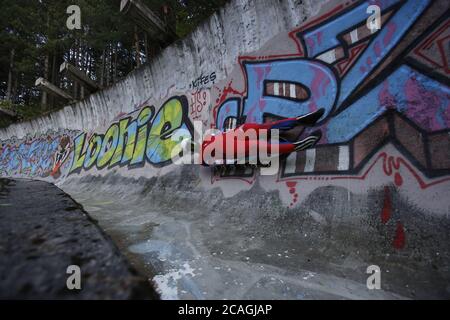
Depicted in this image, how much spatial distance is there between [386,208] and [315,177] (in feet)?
3.86

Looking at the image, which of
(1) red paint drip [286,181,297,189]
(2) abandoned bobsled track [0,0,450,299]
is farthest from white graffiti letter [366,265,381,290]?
(1) red paint drip [286,181,297,189]

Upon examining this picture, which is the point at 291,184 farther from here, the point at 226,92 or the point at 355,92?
the point at 226,92

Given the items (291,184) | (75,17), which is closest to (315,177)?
(291,184)

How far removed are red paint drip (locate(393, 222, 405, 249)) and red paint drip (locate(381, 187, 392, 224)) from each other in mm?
159

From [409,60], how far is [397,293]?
3.40 metres

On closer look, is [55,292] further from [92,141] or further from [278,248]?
Result: [92,141]

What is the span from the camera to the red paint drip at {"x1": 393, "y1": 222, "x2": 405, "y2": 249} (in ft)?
11.0

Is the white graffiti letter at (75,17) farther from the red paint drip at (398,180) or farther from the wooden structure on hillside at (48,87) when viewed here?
the red paint drip at (398,180)

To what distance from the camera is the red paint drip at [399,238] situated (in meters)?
3.34

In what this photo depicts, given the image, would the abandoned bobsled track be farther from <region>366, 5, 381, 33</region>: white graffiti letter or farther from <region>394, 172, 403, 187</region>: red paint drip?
<region>366, 5, 381, 33</region>: white graffiti letter

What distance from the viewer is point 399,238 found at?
11.1ft

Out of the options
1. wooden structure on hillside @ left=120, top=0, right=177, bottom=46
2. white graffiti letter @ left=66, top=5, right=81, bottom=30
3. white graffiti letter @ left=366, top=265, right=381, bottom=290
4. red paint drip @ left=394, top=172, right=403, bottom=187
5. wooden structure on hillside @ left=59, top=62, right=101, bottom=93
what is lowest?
white graffiti letter @ left=366, top=265, right=381, bottom=290

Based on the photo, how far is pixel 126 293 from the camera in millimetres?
1100

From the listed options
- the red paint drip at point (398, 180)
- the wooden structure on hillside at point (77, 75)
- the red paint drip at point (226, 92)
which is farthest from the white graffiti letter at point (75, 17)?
the red paint drip at point (398, 180)
